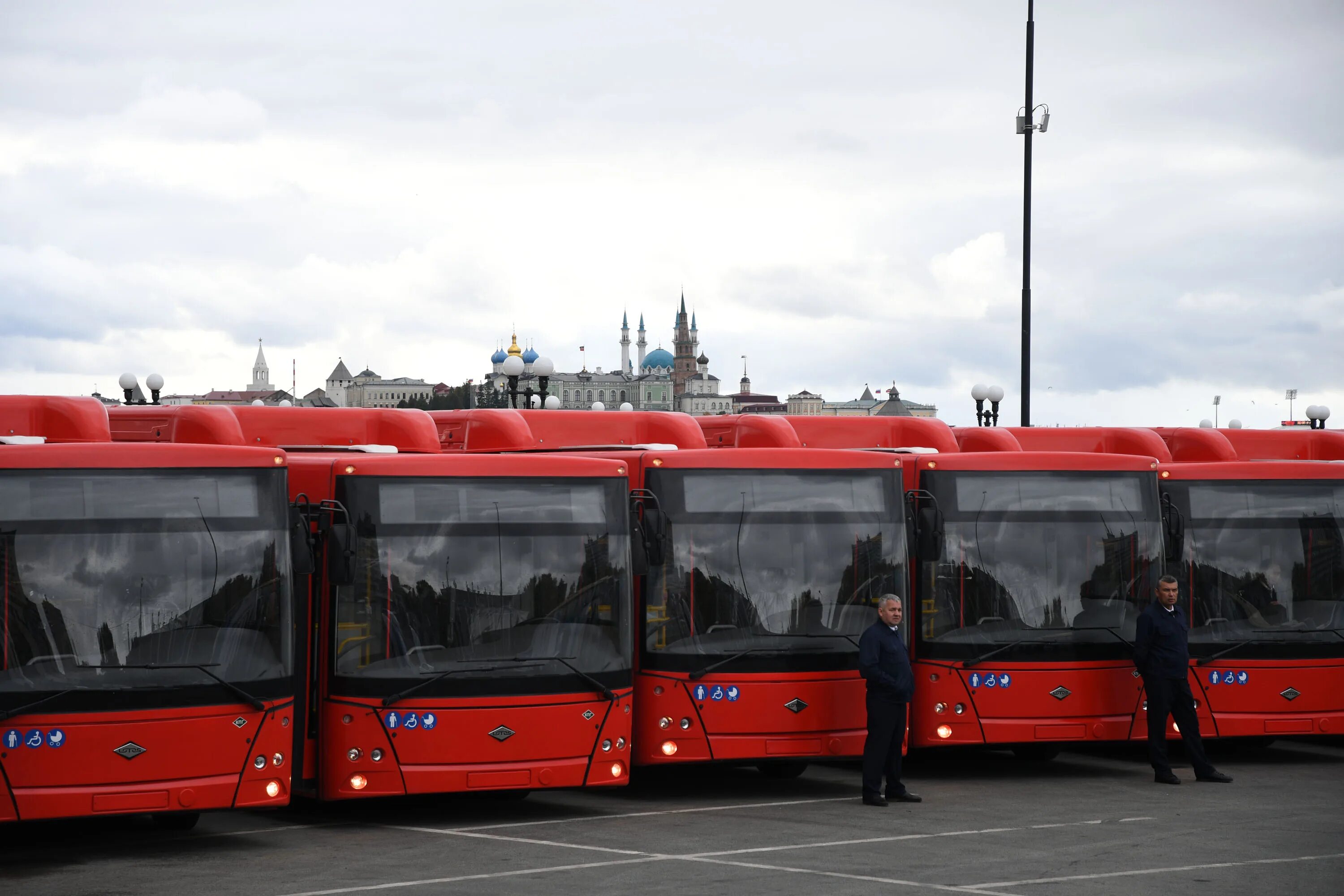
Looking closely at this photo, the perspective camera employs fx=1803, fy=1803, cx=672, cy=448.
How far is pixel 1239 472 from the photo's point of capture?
598 inches

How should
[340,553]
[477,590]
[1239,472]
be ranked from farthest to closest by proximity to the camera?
1. [1239,472]
2. [477,590]
3. [340,553]

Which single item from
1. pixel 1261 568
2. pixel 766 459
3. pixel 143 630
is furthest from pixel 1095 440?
pixel 143 630

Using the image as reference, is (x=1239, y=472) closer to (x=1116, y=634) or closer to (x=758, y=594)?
(x=1116, y=634)

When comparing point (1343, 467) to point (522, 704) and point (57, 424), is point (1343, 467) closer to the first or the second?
point (522, 704)

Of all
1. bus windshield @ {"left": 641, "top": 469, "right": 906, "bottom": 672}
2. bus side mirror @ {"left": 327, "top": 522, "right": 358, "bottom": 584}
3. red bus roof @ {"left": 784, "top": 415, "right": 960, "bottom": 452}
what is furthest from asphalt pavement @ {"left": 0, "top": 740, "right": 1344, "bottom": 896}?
red bus roof @ {"left": 784, "top": 415, "right": 960, "bottom": 452}

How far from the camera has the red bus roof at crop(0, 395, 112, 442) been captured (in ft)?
44.0

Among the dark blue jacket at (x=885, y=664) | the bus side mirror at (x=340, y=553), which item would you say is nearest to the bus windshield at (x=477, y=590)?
the bus side mirror at (x=340, y=553)

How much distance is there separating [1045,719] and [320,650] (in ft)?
18.9

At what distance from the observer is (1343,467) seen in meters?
15.4

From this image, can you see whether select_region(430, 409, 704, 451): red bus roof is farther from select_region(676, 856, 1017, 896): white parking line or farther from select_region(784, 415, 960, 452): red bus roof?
select_region(676, 856, 1017, 896): white parking line

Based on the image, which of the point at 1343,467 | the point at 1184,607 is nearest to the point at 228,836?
the point at 1184,607

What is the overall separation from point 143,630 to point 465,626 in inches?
81.7

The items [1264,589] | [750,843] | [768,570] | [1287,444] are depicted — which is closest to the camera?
[750,843]

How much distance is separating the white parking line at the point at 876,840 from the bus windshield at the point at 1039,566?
2.22m
